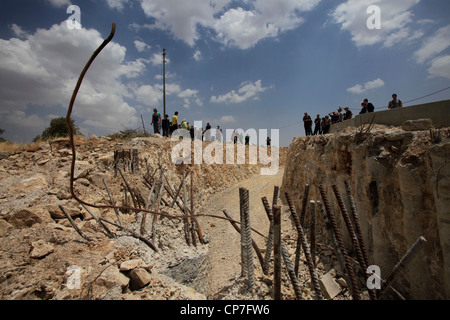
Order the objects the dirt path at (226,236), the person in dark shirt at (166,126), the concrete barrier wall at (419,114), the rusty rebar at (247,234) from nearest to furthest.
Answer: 1. the rusty rebar at (247,234)
2. the concrete barrier wall at (419,114)
3. the dirt path at (226,236)
4. the person in dark shirt at (166,126)

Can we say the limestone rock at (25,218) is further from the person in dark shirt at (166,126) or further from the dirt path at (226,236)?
the person in dark shirt at (166,126)

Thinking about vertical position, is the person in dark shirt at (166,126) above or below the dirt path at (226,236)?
above

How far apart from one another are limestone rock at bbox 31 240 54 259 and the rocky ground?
0.05ft

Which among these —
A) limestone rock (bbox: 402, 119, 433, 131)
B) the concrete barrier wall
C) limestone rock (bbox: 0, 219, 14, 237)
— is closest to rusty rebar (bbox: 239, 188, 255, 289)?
limestone rock (bbox: 402, 119, 433, 131)

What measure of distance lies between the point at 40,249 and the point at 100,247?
106cm

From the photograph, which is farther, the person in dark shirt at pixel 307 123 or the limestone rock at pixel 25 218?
the person in dark shirt at pixel 307 123

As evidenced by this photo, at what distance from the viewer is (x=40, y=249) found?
4.10m

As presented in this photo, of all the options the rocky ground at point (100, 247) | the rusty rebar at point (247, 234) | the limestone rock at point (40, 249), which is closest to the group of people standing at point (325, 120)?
the rocky ground at point (100, 247)

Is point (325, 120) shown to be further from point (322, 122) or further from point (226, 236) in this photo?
point (226, 236)

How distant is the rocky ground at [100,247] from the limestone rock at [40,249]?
0.02m

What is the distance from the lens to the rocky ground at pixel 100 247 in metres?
3.55

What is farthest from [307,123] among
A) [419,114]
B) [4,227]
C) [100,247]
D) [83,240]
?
Result: [4,227]

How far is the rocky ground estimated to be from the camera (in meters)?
3.55
